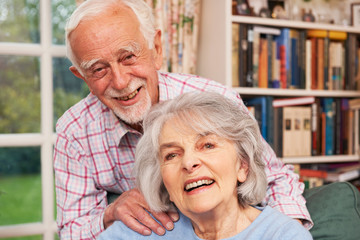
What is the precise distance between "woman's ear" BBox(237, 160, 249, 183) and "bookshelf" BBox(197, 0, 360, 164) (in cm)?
124

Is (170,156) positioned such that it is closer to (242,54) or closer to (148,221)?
(148,221)

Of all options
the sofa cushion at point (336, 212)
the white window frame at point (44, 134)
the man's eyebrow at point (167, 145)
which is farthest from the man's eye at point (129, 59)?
the white window frame at point (44, 134)

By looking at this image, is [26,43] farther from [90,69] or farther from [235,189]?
[235,189]

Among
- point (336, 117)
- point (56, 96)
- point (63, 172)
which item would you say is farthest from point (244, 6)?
point (63, 172)

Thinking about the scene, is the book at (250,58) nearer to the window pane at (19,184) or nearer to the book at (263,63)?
the book at (263,63)

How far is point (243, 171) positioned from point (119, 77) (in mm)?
554

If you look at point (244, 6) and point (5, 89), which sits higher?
point (244, 6)

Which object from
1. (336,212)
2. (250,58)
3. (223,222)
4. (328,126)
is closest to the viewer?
(223,222)

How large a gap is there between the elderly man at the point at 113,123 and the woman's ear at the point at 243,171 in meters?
0.13

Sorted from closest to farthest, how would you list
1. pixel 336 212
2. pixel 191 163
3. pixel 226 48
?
1. pixel 191 163
2. pixel 336 212
3. pixel 226 48

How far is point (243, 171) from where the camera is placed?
1.27m

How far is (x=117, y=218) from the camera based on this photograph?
1393mm

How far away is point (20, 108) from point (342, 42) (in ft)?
7.37

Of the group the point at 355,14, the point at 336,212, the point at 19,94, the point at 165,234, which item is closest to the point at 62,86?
the point at 19,94
